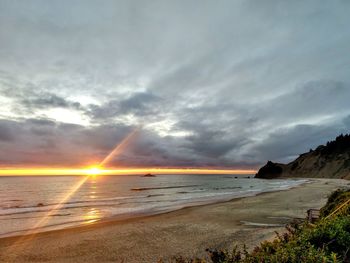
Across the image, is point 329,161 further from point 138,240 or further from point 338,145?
point 138,240

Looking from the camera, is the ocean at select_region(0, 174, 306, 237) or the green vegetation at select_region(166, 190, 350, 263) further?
the ocean at select_region(0, 174, 306, 237)

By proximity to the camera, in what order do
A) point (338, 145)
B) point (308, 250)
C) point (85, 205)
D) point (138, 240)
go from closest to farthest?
1. point (308, 250)
2. point (138, 240)
3. point (85, 205)
4. point (338, 145)

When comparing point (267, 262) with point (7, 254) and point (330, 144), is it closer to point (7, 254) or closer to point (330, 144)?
point (7, 254)

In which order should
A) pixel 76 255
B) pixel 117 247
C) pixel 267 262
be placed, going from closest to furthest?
pixel 267 262 < pixel 76 255 < pixel 117 247

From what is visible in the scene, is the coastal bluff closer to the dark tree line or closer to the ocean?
the dark tree line

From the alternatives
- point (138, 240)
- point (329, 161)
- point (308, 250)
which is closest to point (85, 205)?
point (138, 240)

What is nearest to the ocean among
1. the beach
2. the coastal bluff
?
the beach

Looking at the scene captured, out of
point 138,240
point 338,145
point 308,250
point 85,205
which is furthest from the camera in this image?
point 338,145

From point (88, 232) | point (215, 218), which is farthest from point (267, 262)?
point (215, 218)

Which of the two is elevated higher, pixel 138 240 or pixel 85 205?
pixel 138 240

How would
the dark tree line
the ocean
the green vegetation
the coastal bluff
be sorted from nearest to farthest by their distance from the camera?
the green vegetation
the ocean
the coastal bluff
the dark tree line

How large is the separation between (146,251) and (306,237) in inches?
363

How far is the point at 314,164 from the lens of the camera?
176 meters

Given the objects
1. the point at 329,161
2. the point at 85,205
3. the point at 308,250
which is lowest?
the point at 85,205
